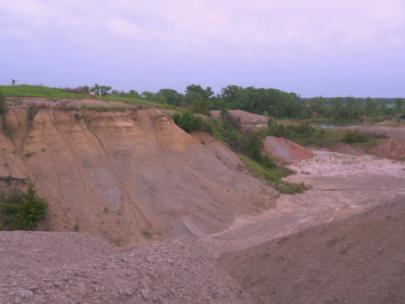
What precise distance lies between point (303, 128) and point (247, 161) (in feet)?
84.6

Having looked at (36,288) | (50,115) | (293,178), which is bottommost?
(293,178)

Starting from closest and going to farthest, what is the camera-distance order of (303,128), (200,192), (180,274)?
1. (180,274)
2. (200,192)
3. (303,128)

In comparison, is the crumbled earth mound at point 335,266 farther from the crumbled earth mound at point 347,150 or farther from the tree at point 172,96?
the tree at point 172,96

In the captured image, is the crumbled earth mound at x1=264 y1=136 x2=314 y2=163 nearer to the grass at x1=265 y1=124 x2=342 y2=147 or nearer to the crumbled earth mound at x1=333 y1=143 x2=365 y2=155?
the crumbled earth mound at x1=333 y1=143 x2=365 y2=155

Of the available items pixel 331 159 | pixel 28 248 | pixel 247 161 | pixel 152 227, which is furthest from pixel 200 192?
pixel 331 159

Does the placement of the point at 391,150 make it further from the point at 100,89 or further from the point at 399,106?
the point at 399,106

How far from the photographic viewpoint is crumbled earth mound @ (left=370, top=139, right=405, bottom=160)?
37.8 m

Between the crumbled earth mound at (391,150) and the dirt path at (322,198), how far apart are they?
218cm

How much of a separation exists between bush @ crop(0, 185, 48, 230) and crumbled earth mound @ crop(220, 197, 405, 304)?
20.6ft

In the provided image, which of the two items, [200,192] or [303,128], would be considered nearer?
[200,192]

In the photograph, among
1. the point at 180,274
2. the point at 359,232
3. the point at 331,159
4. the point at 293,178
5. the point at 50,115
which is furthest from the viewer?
the point at 331,159

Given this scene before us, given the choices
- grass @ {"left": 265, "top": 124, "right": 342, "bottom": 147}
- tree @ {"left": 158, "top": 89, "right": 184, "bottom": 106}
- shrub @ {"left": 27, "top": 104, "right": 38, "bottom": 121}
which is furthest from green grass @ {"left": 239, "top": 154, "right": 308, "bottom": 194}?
tree @ {"left": 158, "top": 89, "right": 184, "bottom": 106}

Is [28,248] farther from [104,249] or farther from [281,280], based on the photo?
[281,280]

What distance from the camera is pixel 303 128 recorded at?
1918 inches
